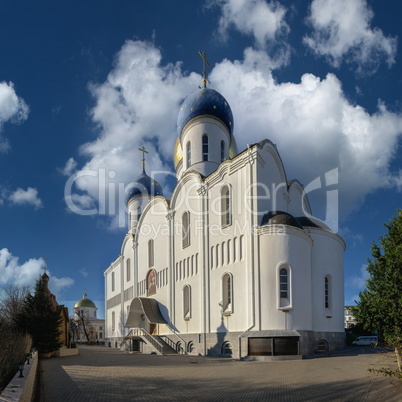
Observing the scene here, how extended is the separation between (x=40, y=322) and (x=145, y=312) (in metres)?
7.69

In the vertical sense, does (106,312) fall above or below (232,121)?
below

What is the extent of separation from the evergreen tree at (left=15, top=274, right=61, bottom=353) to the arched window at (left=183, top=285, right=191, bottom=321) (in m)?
7.65

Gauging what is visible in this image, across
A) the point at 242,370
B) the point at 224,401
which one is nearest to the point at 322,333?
the point at 242,370

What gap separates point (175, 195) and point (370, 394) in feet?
67.8

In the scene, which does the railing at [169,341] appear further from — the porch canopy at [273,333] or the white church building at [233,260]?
the porch canopy at [273,333]

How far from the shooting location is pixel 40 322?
906 inches

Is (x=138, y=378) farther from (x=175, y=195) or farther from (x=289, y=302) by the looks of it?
(x=175, y=195)

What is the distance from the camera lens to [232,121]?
103ft

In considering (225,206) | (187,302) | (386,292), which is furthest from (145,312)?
(386,292)

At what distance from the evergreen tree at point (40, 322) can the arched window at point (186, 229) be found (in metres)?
8.84

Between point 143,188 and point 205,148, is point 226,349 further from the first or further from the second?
point 143,188

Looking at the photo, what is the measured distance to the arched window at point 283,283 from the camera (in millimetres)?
20312

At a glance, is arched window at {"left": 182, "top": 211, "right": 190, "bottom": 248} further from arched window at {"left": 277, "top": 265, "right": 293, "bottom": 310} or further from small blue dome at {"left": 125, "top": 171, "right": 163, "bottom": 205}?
small blue dome at {"left": 125, "top": 171, "right": 163, "bottom": 205}

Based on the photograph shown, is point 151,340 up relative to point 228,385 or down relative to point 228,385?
down
